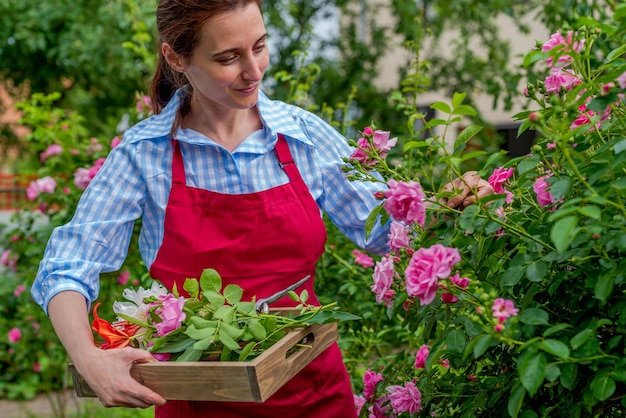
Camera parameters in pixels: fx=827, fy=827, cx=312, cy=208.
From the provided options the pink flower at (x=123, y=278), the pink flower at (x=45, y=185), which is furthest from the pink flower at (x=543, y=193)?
the pink flower at (x=45, y=185)

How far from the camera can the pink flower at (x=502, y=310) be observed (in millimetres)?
1173

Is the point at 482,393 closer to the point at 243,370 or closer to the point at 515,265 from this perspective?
the point at 515,265

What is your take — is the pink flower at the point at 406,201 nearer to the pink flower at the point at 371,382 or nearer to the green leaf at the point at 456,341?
the green leaf at the point at 456,341

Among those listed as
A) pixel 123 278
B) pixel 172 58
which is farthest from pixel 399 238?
pixel 123 278

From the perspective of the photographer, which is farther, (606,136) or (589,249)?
(606,136)

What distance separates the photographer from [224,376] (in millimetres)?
1403

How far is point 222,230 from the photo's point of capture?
187cm

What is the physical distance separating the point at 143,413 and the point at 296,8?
3.53 m

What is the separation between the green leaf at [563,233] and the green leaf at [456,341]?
11.6 inches

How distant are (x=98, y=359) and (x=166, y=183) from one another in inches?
19.4

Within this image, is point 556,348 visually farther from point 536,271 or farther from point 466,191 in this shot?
point 466,191

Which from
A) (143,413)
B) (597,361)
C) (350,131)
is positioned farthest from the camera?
(143,413)

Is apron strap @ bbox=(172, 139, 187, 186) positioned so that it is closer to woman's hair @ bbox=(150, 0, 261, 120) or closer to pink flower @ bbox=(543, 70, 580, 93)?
woman's hair @ bbox=(150, 0, 261, 120)

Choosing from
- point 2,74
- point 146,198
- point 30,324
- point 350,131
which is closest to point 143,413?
point 30,324
